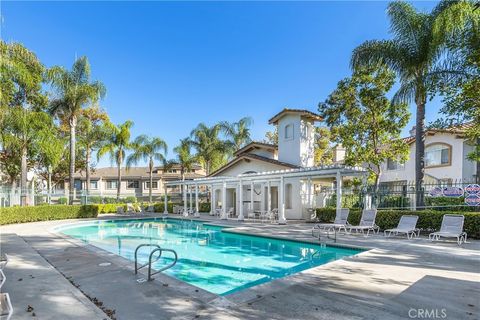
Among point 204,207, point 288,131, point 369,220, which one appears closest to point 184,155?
point 204,207

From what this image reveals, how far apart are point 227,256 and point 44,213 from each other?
17.5 metres

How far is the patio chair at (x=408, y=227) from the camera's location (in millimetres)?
12352

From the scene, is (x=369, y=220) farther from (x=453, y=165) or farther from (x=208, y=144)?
(x=208, y=144)

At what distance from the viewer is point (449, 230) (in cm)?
1155

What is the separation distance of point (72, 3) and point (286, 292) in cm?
1693

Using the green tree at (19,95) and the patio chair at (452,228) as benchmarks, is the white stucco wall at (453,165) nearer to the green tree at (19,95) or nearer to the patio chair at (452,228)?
the patio chair at (452,228)

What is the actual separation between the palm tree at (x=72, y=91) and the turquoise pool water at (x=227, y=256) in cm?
1296

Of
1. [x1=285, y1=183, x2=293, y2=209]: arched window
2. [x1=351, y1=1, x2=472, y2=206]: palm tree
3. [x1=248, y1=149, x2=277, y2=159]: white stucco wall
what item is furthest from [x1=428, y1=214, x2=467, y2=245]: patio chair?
[x1=248, y1=149, x2=277, y2=159]: white stucco wall

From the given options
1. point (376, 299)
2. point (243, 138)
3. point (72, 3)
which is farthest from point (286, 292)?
point (243, 138)

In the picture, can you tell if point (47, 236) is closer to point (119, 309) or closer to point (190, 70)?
point (119, 309)

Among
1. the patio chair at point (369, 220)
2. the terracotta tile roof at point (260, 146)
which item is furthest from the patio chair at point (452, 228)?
the terracotta tile roof at point (260, 146)

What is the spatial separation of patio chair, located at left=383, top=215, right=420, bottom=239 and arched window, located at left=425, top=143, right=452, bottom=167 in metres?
16.4

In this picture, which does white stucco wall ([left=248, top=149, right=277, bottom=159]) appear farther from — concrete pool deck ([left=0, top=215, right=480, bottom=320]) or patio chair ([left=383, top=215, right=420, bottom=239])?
concrete pool deck ([left=0, top=215, right=480, bottom=320])

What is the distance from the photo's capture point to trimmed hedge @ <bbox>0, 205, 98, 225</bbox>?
19.9 meters
